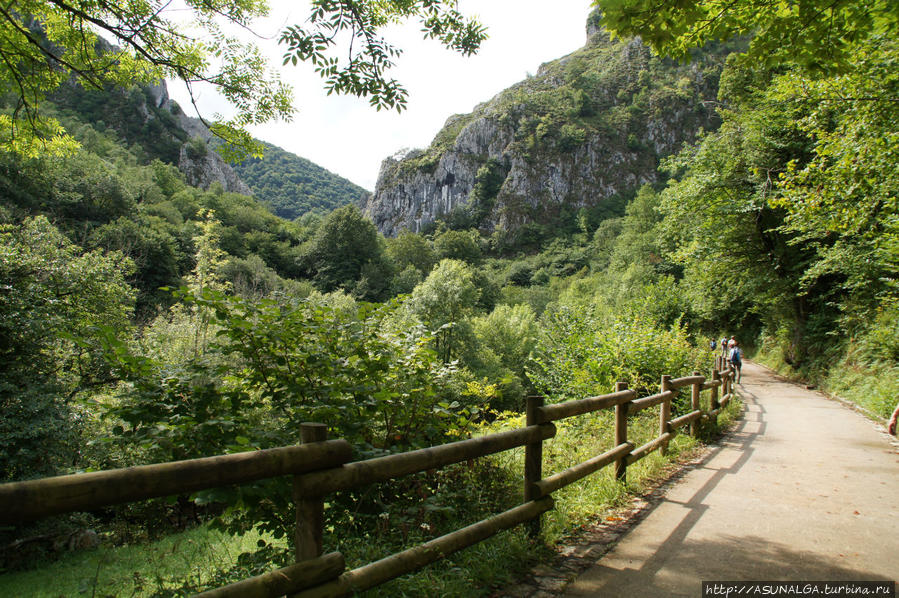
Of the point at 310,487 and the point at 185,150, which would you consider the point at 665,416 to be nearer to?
the point at 310,487

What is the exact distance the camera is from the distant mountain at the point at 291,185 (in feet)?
445

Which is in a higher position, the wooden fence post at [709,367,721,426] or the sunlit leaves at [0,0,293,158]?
the sunlit leaves at [0,0,293,158]

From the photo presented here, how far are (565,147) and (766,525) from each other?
→ 133982mm

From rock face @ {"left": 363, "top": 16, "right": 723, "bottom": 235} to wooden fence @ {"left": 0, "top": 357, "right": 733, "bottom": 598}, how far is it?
122 metres

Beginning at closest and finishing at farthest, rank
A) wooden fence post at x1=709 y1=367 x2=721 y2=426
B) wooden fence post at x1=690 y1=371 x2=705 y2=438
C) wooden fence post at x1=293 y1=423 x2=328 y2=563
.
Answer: wooden fence post at x1=293 y1=423 x2=328 y2=563
wooden fence post at x1=690 y1=371 x2=705 y2=438
wooden fence post at x1=709 y1=367 x2=721 y2=426

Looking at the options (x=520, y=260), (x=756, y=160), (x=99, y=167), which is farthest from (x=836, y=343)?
(x=520, y=260)

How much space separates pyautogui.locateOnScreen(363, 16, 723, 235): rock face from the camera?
121562 millimetres

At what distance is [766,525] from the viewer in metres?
4.06

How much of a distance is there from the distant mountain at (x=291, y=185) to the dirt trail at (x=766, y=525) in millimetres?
137047

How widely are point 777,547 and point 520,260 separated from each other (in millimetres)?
109041

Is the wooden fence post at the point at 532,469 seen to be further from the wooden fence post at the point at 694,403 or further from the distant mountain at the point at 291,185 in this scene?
the distant mountain at the point at 291,185

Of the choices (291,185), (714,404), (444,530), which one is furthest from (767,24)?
(291,185)

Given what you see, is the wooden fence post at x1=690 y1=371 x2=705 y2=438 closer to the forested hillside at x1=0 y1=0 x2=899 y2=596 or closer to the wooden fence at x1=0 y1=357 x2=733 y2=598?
the forested hillside at x1=0 y1=0 x2=899 y2=596

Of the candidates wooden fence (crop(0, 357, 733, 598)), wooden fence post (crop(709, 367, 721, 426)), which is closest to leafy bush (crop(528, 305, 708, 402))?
wooden fence post (crop(709, 367, 721, 426))
